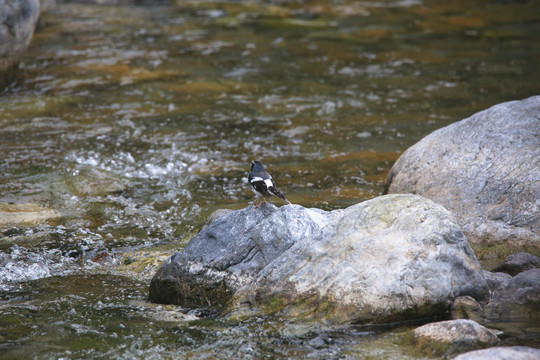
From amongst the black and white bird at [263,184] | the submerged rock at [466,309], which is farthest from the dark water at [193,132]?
the black and white bird at [263,184]

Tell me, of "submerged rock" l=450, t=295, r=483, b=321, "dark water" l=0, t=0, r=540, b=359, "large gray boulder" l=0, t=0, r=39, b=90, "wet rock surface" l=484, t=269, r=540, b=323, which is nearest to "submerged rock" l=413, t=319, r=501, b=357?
"dark water" l=0, t=0, r=540, b=359

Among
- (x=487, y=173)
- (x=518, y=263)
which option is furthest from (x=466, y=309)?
(x=487, y=173)

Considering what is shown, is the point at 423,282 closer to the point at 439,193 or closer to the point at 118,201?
the point at 439,193

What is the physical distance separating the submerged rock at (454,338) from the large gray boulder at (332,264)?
0.39 m

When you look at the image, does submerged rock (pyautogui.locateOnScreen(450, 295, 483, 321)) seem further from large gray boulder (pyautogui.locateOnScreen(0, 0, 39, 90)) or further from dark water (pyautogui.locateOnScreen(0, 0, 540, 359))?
large gray boulder (pyautogui.locateOnScreen(0, 0, 39, 90))

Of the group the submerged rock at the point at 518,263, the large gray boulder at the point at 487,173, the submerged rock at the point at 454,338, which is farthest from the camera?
the large gray boulder at the point at 487,173

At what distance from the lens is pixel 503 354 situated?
146 inches

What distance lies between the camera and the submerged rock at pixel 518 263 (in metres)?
5.18

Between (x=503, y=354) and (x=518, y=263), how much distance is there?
5.55ft

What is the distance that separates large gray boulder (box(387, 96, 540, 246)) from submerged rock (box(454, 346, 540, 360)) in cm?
211

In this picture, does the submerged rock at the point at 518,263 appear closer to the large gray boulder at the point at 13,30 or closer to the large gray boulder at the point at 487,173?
the large gray boulder at the point at 487,173

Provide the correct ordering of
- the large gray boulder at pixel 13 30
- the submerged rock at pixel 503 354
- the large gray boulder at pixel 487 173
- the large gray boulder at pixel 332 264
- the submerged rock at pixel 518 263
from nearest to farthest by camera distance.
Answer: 1. the submerged rock at pixel 503 354
2. the large gray boulder at pixel 332 264
3. the submerged rock at pixel 518 263
4. the large gray boulder at pixel 487 173
5. the large gray boulder at pixel 13 30

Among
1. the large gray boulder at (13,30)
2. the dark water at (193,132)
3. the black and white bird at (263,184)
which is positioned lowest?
the dark water at (193,132)

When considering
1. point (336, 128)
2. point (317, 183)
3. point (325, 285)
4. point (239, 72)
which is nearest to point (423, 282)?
point (325, 285)
